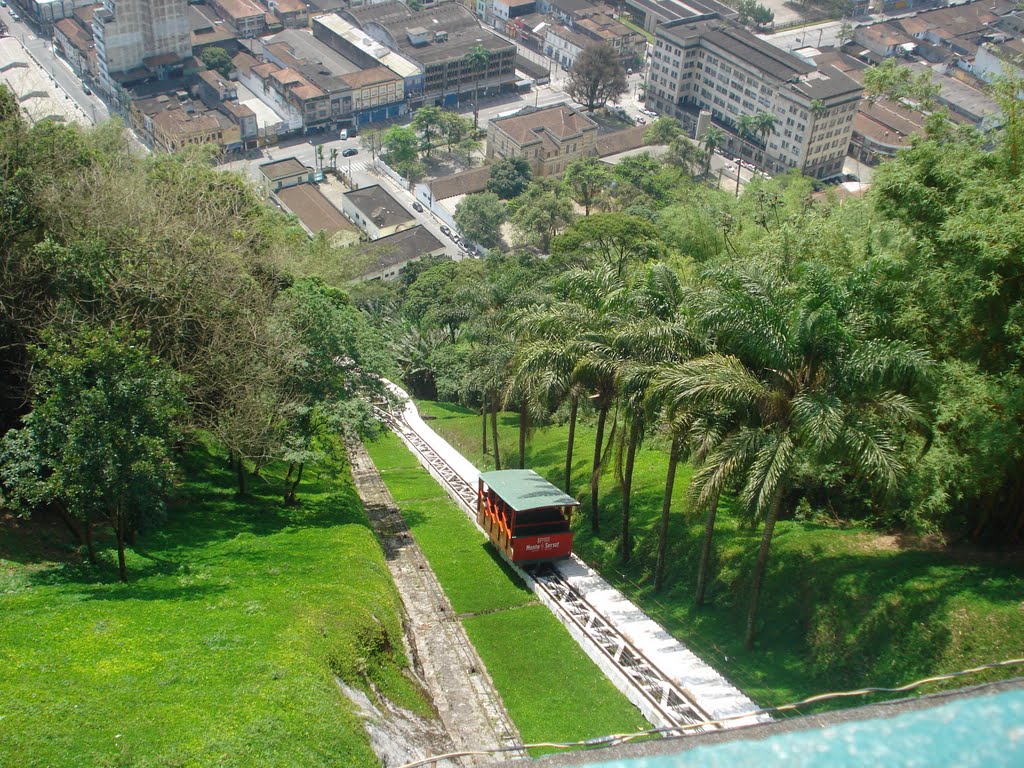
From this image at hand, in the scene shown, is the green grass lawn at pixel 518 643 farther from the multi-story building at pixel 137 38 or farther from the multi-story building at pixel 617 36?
the multi-story building at pixel 617 36

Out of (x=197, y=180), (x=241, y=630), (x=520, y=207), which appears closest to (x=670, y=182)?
(x=520, y=207)

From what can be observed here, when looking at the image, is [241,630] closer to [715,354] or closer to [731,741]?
[715,354]

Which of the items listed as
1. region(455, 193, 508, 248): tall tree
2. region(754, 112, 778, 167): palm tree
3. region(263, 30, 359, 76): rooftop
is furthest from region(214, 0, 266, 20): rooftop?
region(754, 112, 778, 167): palm tree

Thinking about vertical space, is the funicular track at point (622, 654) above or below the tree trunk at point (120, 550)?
below

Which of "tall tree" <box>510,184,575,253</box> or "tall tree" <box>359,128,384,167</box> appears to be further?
"tall tree" <box>359,128,384,167</box>

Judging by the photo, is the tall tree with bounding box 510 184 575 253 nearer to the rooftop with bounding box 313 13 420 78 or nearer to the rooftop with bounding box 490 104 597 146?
the rooftop with bounding box 490 104 597 146

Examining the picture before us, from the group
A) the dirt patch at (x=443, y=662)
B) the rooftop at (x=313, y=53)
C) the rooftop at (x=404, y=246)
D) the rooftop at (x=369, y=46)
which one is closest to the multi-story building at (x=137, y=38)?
the rooftop at (x=313, y=53)

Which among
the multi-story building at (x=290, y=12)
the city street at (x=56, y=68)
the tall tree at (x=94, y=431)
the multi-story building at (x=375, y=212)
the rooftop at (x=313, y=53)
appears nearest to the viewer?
the tall tree at (x=94, y=431)
